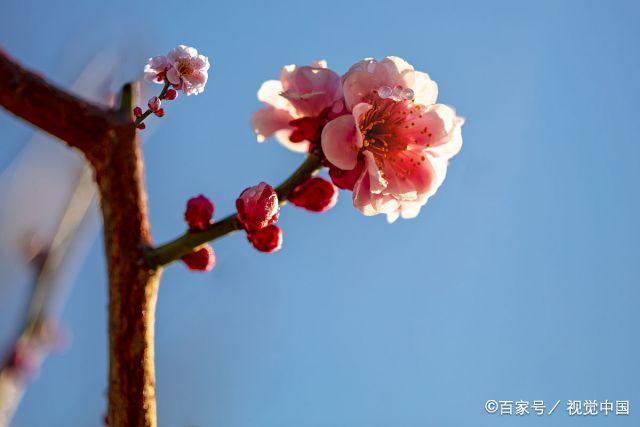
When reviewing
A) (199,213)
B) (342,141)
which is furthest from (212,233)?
(342,141)

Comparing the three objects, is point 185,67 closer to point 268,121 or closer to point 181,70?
point 181,70

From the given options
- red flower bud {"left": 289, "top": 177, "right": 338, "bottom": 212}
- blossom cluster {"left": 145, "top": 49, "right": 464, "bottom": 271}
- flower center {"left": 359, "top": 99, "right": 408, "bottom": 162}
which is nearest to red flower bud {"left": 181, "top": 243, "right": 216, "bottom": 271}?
blossom cluster {"left": 145, "top": 49, "right": 464, "bottom": 271}

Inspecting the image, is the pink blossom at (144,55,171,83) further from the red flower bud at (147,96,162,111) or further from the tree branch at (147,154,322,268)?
the tree branch at (147,154,322,268)

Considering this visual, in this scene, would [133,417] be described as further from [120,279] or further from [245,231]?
[245,231]

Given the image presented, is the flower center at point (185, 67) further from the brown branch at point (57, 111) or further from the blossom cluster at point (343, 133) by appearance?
the brown branch at point (57, 111)

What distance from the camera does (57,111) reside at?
843 mm

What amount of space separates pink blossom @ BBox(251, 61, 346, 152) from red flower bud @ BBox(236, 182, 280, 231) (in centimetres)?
16

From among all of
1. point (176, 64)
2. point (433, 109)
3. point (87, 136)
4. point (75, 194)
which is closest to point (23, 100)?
point (87, 136)

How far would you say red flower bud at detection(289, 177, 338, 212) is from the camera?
38.4 inches

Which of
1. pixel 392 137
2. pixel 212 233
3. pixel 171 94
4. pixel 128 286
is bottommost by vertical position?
pixel 128 286

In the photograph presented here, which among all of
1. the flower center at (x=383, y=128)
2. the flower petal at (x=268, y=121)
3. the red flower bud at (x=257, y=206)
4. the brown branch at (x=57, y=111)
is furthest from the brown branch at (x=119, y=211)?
the flower center at (x=383, y=128)

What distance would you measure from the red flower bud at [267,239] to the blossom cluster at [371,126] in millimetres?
129

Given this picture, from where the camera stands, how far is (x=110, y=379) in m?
0.80

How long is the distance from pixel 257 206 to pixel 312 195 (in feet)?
0.46
